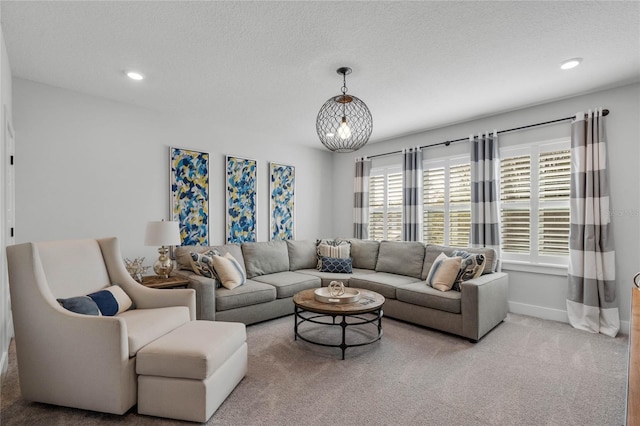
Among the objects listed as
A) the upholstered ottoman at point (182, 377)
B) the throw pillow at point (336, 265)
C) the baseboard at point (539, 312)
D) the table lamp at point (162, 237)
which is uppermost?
the table lamp at point (162, 237)

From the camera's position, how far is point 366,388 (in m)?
2.22

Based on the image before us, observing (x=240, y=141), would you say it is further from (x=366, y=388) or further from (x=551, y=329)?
(x=551, y=329)

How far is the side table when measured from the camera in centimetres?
311

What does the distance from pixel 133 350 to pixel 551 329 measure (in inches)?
152

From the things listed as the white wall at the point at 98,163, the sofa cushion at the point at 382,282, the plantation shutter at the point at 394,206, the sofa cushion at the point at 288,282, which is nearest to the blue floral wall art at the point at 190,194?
the white wall at the point at 98,163

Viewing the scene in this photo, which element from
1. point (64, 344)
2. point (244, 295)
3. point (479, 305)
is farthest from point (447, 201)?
point (64, 344)

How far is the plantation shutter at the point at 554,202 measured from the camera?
3.59 meters

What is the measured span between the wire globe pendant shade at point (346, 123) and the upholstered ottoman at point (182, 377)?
6.31ft

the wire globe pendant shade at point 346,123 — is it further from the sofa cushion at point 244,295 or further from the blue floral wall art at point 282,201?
the blue floral wall art at point 282,201

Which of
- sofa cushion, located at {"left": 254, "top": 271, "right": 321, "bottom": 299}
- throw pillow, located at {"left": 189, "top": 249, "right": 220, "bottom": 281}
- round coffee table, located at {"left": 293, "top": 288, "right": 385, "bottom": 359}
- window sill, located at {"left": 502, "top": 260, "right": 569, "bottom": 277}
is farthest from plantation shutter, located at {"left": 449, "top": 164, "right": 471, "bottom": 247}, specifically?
throw pillow, located at {"left": 189, "top": 249, "right": 220, "bottom": 281}

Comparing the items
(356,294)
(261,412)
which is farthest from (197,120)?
(261,412)

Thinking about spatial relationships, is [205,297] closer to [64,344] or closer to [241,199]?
[64,344]

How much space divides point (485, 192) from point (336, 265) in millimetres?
2162

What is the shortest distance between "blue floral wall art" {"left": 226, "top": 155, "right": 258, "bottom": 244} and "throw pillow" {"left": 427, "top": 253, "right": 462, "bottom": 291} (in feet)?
8.70
